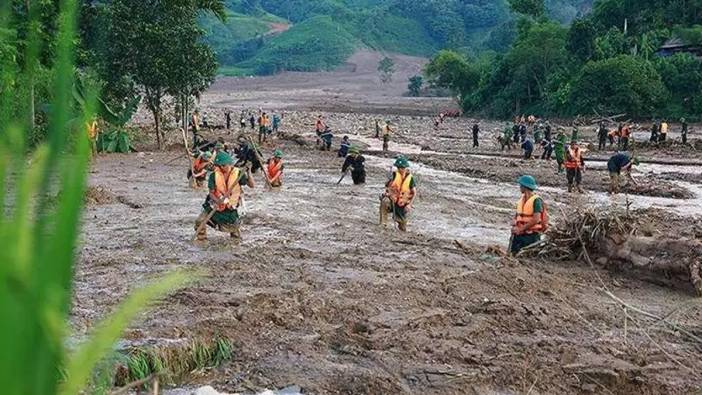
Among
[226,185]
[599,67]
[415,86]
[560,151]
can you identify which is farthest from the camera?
[415,86]

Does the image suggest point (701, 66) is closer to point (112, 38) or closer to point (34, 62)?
point (112, 38)

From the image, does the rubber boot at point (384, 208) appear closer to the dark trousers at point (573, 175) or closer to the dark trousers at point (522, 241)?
the dark trousers at point (522, 241)

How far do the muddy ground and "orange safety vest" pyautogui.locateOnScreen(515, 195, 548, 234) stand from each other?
1.47 feet

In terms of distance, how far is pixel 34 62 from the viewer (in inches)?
43.1

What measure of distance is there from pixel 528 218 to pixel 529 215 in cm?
6

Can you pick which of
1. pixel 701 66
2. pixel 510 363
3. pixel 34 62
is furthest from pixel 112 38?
pixel 701 66

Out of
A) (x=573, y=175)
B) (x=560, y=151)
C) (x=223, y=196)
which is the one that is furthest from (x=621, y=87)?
(x=223, y=196)

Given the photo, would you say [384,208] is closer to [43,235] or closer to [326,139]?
[43,235]

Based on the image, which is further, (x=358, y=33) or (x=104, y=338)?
(x=358, y=33)

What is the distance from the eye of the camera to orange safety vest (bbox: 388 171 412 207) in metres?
12.7

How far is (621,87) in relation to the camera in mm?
43781

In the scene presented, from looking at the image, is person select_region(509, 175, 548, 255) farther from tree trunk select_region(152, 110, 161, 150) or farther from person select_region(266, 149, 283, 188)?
tree trunk select_region(152, 110, 161, 150)

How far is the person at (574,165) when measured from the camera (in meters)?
19.4

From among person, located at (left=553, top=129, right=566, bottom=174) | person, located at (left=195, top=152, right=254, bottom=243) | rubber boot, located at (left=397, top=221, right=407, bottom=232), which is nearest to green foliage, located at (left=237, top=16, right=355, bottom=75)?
person, located at (left=553, top=129, right=566, bottom=174)
